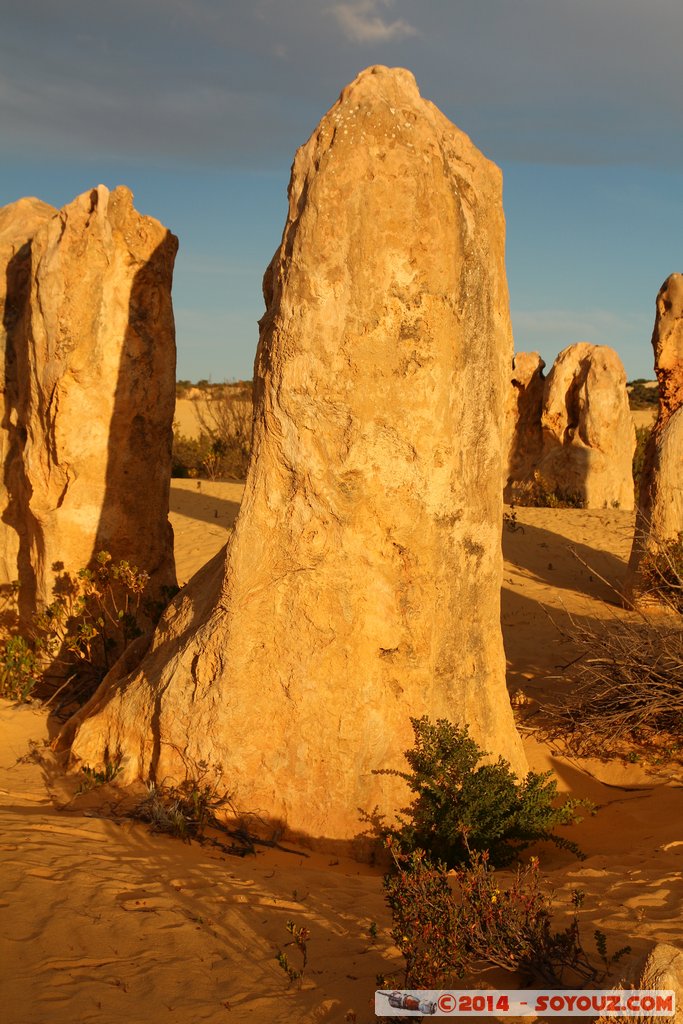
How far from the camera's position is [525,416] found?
19.7 metres

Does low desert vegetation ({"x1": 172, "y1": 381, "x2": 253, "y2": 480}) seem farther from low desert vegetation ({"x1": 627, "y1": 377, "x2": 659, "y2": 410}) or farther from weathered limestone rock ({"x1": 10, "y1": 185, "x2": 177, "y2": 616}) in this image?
low desert vegetation ({"x1": 627, "y1": 377, "x2": 659, "y2": 410})

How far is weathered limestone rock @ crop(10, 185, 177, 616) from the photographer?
20.0 ft

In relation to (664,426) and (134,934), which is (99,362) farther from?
(664,426)

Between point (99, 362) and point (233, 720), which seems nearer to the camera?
point (233, 720)

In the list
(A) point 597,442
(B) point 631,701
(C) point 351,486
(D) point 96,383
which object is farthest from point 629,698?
(A) point 597,442

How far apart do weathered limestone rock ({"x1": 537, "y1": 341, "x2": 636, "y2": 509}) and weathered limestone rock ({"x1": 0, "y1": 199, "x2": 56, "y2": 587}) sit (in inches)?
480

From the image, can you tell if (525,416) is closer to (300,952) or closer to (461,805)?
(461,805)

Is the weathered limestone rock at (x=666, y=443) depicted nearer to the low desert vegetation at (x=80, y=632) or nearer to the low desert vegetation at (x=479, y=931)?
the low desert vegetation at (x=80, y=632)

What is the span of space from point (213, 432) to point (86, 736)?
1944 cm

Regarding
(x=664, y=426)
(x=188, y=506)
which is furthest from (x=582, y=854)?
(x=188, y=506)

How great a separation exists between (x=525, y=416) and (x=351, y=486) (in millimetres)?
15909

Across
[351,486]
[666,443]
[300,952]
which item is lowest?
→ [300,952]

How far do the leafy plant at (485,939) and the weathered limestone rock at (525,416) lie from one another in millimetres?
16124

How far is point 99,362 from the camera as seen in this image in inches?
242
